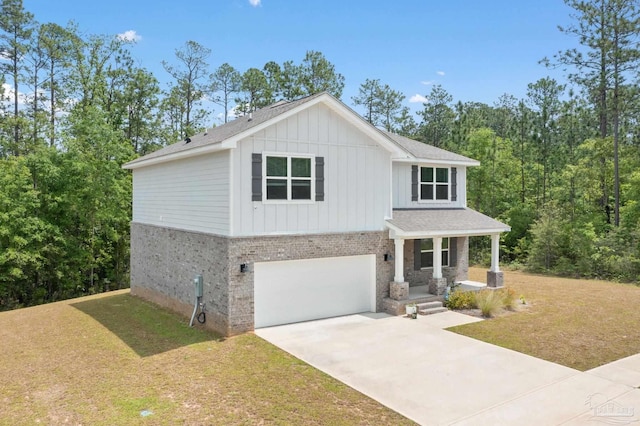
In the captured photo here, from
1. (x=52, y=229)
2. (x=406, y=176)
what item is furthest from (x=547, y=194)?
(x=52, y=229)

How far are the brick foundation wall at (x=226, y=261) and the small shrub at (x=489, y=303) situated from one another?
2997 millimetres

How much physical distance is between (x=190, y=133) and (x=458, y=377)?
2890 cm

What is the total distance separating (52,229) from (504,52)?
87.0 feet

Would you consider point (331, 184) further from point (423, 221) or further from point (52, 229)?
point (52, 229)

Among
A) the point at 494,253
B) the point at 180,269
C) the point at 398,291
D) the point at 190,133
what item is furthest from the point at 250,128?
the point at 190,133

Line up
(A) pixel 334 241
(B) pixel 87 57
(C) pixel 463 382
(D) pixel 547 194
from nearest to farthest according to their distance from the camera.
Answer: (C) pixel 463 382, (A) pixel 334 241, (B) pixel 87 57, (D) pixel 547 194

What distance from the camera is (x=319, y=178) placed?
1303 cm

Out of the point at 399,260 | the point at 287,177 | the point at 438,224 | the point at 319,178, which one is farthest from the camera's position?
the point at 438,224

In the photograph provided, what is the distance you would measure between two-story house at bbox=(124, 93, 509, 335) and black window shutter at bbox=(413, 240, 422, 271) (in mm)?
140

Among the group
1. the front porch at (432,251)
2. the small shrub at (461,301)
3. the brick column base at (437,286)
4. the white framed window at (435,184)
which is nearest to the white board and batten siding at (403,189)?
the white framed window at (435,184)

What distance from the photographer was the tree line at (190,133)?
22.7 meters

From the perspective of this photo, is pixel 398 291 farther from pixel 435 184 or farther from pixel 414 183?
pixel 435 184

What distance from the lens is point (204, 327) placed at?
1261 cm

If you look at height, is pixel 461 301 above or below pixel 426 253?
below
